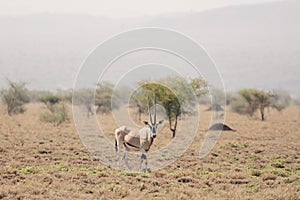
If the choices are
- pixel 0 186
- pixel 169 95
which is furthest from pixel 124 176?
pixel 169 95

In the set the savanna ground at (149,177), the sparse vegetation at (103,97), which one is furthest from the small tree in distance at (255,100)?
the savanna ground at (149,177)

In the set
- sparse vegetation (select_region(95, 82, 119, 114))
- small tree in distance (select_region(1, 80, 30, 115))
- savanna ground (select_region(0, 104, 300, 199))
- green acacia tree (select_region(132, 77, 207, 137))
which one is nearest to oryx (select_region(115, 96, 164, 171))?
savanna ground (select_region(0, 104, 300, 199))

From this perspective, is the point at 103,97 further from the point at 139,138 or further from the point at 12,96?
the point at 139,138

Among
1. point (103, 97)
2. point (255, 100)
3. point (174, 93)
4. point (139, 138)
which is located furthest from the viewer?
point (255, 100)

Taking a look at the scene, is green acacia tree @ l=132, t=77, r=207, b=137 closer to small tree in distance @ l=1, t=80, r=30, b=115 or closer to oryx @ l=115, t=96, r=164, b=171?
oryx @ l=115, t=96, r=164, b=171

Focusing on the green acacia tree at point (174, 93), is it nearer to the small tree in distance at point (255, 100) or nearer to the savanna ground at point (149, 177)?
the savanna ground at point (149, 177)

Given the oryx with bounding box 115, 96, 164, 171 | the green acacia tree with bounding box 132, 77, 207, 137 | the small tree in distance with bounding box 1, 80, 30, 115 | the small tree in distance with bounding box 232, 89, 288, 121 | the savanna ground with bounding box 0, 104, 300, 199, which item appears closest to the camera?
the savanna ground with bounding box 0, 104, 300, 199

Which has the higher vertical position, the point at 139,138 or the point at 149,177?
the point at 139,138

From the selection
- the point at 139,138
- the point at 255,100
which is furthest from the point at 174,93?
the point at 255,100

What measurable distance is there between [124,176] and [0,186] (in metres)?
3.92

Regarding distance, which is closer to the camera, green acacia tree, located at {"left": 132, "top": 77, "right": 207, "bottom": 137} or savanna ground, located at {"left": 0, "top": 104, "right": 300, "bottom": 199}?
savanna ground, located at {"left": 0, "top": 104, "right": 300, "bottom": 199}

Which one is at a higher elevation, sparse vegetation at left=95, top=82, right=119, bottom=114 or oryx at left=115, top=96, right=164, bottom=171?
sparse vegetation at left=95, top=82, right=119, bottom=114

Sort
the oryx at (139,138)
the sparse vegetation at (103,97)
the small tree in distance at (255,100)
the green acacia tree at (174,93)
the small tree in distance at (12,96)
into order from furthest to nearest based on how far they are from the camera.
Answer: the small tree in distance at (255,100), the sparse vegetation at (103,97), the small tree in distance at (12,96), the green acacia tree at (174,93), the oryx at (139,138)

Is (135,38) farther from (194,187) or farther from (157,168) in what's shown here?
(194,187)
